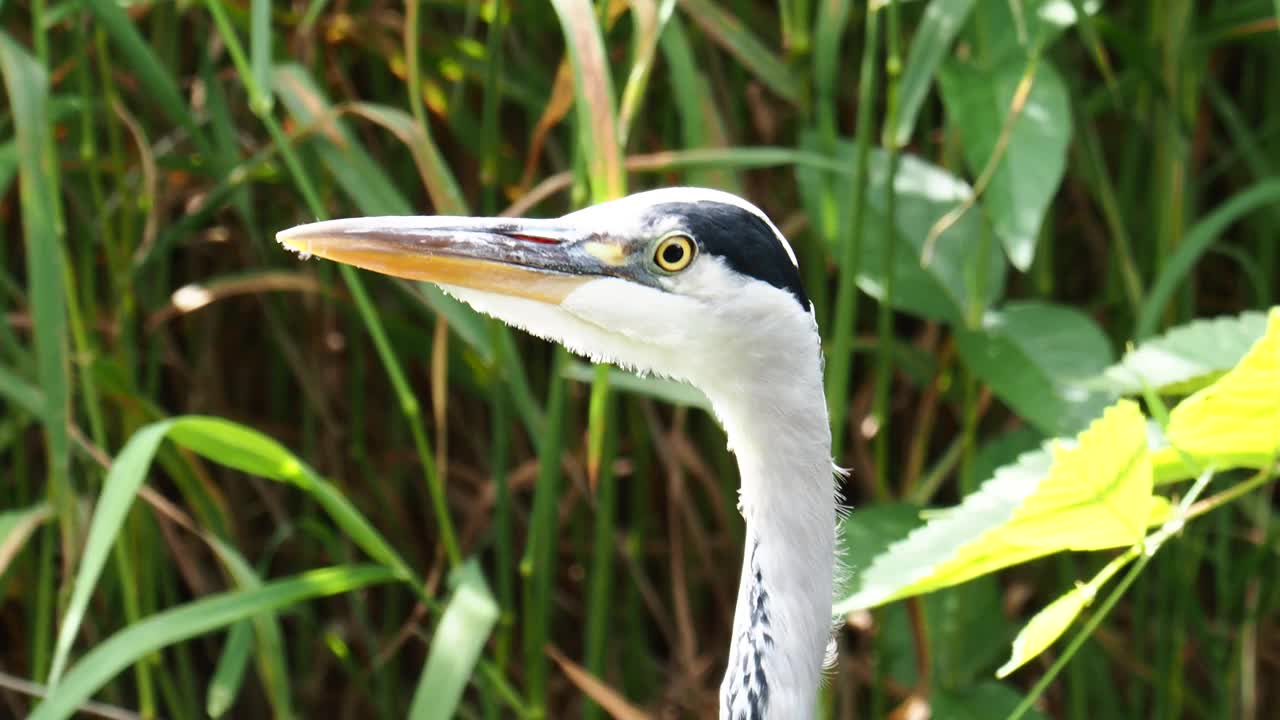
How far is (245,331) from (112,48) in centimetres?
42

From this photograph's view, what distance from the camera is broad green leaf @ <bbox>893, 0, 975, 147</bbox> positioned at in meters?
1.44

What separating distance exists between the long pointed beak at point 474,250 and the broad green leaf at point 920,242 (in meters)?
0.43

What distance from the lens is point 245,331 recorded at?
2.09 m

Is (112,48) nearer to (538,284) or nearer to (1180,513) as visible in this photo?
(538,284)

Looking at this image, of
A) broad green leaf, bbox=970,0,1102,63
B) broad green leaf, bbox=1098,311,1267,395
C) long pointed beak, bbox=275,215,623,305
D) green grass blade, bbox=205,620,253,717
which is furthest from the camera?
green grass blade, bbox=205,620,253,717

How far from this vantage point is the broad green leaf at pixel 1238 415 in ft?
2.65

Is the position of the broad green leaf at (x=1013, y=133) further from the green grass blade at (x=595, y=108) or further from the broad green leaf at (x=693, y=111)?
the green grass blade at (x=595, y=108)

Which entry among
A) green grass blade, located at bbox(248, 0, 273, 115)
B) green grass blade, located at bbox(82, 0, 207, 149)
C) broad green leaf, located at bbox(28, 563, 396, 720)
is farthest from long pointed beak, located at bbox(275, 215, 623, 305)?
green grass blade, located at bbox(82, 0, 207, 149)

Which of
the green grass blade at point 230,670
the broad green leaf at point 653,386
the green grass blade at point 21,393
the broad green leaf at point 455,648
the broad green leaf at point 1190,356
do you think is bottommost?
the green grass blade at point 230,670

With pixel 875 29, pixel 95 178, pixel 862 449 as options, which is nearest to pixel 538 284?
pixel 875 29

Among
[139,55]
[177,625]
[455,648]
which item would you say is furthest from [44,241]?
[455,648]

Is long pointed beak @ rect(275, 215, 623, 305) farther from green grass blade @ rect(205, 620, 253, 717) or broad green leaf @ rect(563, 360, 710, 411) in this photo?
green grass blade @ rect(205, 620, 253, 717)

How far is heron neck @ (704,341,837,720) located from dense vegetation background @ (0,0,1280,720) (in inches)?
9.9

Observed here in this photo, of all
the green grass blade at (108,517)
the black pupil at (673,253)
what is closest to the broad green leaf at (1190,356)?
the black pupil at (673,253)
